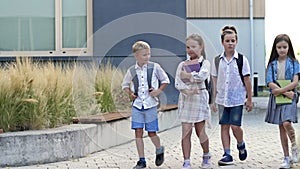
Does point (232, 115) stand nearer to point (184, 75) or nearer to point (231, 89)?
point (231, 89)

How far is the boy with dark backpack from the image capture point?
6156 millimetres

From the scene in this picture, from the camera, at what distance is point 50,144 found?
6559 mm

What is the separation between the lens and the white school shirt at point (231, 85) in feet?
20.2

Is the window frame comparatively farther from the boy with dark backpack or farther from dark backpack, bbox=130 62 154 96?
the boy with dark backpack

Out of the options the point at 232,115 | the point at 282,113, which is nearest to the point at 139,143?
the point at 232,115

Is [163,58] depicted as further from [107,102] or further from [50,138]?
[50,138]

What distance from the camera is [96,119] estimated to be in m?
7.60

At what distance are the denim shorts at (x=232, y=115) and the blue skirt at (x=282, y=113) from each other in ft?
1.07

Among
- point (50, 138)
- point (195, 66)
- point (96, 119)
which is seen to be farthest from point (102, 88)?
point (195, 66)

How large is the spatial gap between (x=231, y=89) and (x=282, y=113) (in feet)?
2.06

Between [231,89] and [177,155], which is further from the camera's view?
[177,155]

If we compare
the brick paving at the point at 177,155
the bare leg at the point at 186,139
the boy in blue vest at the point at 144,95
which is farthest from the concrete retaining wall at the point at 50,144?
the bare leg at the point at 186,139

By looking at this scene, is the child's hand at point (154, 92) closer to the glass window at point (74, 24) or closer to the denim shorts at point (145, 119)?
the denim shorts at point (145, 119)

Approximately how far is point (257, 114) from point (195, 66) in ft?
25.8
